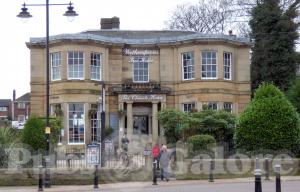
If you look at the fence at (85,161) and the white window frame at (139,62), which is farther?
the white window frame at (139,62)

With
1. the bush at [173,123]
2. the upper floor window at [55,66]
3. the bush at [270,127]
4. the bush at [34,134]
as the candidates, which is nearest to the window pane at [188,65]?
the bush at [173,123]

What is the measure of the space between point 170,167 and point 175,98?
17.3m

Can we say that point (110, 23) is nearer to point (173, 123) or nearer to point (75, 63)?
point (75, 63)

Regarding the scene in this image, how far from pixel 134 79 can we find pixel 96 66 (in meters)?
3.12

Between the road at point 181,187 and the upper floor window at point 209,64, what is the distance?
19.1 meters

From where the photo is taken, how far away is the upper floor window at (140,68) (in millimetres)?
45781

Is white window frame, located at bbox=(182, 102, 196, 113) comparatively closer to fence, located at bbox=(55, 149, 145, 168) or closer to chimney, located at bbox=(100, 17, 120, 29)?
chimney, located at bbox=(100, 17, 120, 29)

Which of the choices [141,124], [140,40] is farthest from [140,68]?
[141,124]

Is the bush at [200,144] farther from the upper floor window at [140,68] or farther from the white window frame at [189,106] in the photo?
the upper floor window at [140,68]

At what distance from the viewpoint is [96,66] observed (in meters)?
44.4

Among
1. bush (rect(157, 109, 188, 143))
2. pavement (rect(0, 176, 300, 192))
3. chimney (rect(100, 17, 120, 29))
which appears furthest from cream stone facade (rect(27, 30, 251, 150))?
pavement (rect(0, 176, 300, 192))

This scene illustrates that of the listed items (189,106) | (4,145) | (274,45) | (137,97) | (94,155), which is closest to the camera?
(4,145)

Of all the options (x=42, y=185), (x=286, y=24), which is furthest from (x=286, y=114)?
(x=286, y=24)

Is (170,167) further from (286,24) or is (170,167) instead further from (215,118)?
(286,24)
